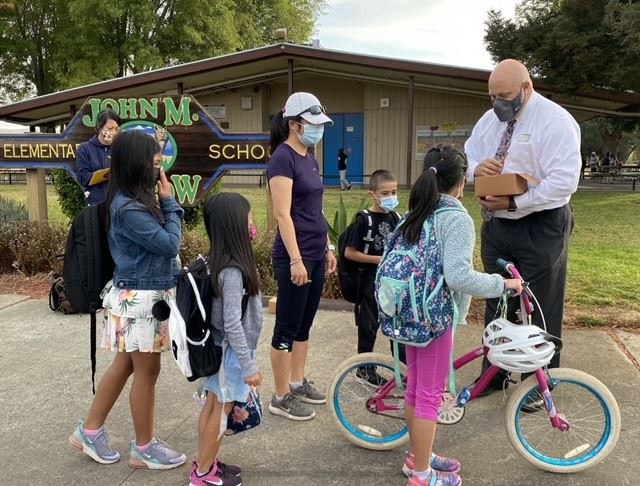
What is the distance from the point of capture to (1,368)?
4.19 metres

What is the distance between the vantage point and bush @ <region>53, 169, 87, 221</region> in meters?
7.66

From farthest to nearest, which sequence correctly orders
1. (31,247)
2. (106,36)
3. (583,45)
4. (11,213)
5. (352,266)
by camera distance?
(106,36), (583,45), (11,213), (31,247), (352,266)

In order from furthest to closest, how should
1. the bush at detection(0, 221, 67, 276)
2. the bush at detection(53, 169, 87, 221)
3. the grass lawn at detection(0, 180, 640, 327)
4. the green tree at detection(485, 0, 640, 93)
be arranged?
the green tree at detection(485, 0, 640, 93)
the bush at detection(53, 169, 87, 221)
the bush at detection(0, 221, 67, 276)
the grass lawn at detection(0, 180, 640, 327)

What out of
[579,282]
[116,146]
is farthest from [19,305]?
[579,282]

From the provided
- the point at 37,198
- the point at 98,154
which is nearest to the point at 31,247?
the point at 37,198

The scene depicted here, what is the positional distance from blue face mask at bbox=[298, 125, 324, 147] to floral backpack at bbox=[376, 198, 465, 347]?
1.04 meters

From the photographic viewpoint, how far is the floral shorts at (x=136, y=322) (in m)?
2.65

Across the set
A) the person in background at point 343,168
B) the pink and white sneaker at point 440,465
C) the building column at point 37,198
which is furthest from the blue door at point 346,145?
the pink and white sneaker at point 440,465

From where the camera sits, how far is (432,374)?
8.25 ft

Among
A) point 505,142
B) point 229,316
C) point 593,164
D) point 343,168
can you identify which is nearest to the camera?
point 229,316

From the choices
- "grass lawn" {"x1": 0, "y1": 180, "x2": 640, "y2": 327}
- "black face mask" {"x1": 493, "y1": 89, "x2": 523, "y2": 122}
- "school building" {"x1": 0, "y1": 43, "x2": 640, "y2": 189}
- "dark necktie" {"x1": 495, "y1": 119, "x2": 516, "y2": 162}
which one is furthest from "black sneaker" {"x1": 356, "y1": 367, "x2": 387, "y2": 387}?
"school building" {"x1": 0, "y1": 43, "x2": 640, "y2": 189}

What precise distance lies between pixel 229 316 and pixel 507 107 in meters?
1.94

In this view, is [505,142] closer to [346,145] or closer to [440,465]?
[440,465]

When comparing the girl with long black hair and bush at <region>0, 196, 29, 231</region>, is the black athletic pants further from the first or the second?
bush at <region>0, 196, 29, 231</region>
